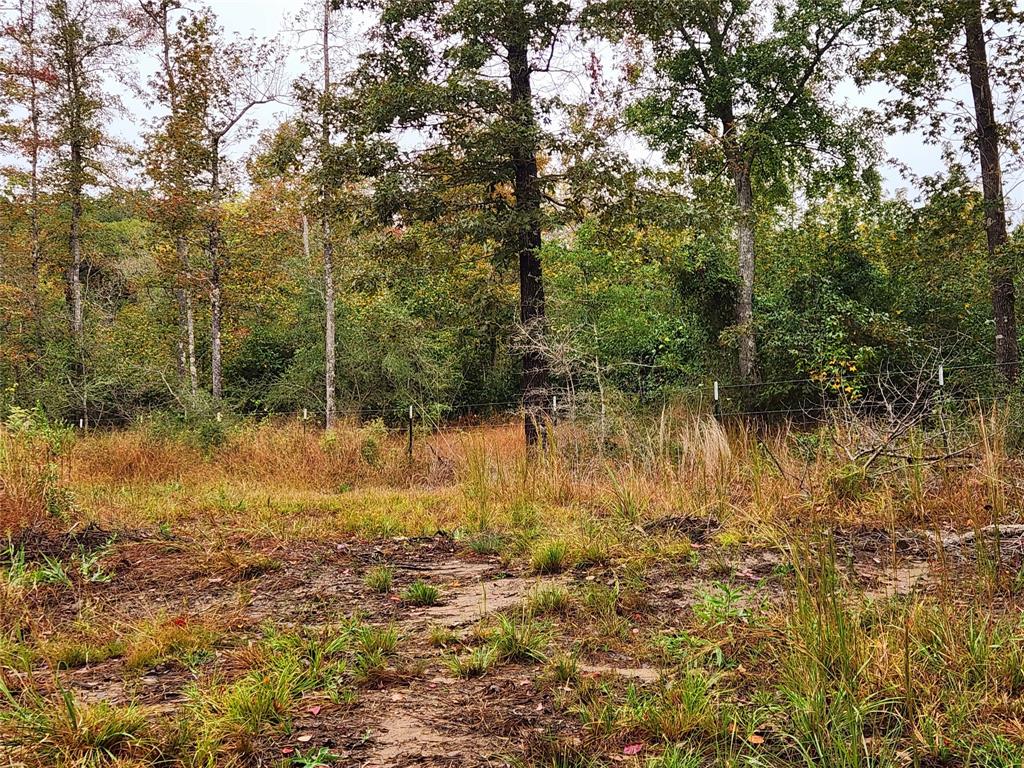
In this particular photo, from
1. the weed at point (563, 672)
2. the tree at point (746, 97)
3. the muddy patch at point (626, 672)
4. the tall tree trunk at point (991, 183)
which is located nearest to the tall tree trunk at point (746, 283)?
the tree at point (746, 97)

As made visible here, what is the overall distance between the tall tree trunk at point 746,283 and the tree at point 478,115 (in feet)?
15.5

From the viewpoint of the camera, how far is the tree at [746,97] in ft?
43.6

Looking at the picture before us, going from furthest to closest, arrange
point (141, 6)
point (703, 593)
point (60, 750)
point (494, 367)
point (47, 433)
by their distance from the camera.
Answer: point (494, 367)
point (141, 6)
point (47, 433)
point (703, 593)
point (60, 750)

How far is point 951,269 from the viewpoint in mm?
12062

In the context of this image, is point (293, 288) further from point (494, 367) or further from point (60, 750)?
point (60, 750)

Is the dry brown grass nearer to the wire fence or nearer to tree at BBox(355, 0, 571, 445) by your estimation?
the wire fence

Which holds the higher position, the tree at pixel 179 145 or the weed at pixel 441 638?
the tree at pixel 179 145

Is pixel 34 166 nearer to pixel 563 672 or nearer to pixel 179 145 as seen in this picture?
pixel 179 145

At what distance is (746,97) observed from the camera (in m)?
14.3

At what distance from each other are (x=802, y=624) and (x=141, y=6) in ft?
62.6

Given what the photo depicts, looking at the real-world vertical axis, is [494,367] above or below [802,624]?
above

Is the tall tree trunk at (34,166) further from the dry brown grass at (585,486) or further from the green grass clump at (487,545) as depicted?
the green grass clump at (487,545)

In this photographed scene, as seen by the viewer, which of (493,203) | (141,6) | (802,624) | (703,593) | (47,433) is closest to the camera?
(802,624)

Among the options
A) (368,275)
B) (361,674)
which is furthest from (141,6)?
(361,674)
